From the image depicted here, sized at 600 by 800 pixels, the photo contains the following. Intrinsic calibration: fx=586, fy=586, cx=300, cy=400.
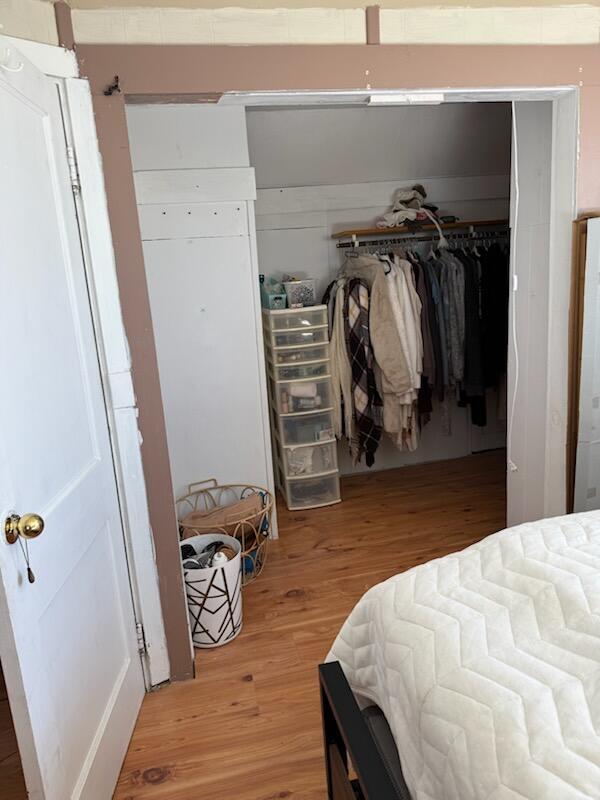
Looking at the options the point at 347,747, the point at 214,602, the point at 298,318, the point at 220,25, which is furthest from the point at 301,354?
the point at 347,747

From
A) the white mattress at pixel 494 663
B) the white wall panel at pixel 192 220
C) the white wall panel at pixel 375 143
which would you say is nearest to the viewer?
the white mattress at pixel 494 663

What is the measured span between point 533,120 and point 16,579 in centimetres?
236

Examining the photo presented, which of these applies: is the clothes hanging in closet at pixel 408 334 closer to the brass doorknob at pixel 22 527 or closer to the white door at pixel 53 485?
the white door at pixel 53 485

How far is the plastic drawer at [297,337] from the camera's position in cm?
313

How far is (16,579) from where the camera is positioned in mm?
1174

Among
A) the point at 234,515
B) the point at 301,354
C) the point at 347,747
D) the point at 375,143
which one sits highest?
the point at 375,143

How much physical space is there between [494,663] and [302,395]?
2.32 m

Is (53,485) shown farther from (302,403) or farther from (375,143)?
(375,143)

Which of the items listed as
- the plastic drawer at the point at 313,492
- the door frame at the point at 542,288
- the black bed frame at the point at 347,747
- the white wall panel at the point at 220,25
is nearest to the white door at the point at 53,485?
the white wall panel at the point at 220,25

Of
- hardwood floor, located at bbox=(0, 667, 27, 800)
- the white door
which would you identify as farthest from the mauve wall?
hardwood floor, located at bbox=(0, 667, 27, 800)

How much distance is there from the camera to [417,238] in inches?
141

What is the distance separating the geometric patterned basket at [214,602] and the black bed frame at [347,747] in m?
0.94

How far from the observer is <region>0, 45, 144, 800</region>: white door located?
3.96ft

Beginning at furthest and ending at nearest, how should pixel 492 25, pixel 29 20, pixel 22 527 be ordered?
1. pixel 492 25
2. pixel 29 20
3. pixel 22 527
